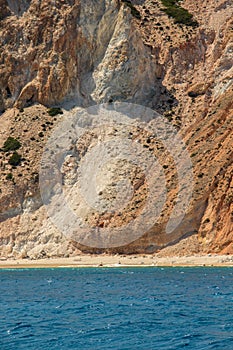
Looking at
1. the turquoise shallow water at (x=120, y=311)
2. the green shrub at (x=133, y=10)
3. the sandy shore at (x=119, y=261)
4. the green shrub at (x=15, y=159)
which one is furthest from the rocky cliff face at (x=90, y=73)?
the turquoise shallow water at (x=120, y=311)

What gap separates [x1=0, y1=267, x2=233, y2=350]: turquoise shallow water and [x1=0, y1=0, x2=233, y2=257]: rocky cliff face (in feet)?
64.9

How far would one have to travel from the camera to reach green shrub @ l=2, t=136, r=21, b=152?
83.2 metres

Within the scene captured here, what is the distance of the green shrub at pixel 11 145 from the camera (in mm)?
83250

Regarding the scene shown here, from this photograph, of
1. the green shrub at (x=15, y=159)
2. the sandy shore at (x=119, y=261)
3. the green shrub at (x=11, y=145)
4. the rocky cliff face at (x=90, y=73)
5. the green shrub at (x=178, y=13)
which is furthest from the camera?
the green shrub at (x=178, y=13)

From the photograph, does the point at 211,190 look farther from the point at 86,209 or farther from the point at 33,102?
the point at 33,102

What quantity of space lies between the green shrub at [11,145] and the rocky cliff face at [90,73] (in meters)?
0.71

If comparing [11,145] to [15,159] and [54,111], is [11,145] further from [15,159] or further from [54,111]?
[54,111]

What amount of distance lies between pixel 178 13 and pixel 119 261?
34.4 meters

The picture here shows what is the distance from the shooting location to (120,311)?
36406 mm

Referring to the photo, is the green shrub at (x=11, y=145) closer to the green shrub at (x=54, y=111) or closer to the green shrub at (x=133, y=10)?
the green shrub at (x=54, y=111)

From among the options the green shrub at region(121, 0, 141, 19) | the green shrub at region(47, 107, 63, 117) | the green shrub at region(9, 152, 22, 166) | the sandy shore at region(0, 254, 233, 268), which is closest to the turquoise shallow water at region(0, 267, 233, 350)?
the sandy shore at region(0, 254, 233, 268)

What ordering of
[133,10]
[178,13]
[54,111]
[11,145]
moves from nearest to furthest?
1. [11,145]
2. [54,111]
3. [178,13]
4. [133,10]

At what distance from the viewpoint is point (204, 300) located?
39.9 m

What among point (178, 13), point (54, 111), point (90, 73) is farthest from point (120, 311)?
point (178, 13)
